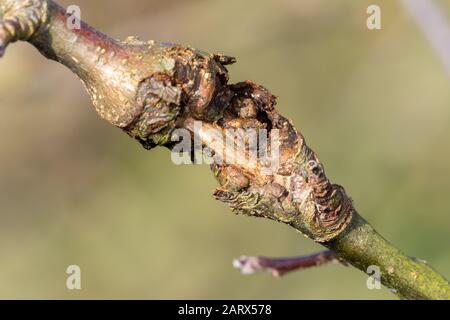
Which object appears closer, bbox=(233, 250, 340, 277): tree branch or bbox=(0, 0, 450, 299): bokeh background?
bbox=(233, 250, 340, 277): tree branch

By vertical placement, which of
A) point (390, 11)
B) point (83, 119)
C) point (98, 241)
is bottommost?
point (98, 241)

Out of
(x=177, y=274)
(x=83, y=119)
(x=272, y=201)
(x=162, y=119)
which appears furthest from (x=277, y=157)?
(x=83, y=119)

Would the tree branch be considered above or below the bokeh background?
below

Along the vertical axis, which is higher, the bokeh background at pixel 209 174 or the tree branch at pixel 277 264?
the bokeh background at pixel 209 174

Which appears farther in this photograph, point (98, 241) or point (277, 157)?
point (98, 241)

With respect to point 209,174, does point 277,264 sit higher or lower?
lower

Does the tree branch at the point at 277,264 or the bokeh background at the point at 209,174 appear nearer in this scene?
the tree branch at the point at 277,264

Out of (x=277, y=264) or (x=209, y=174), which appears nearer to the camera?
(x=277, y=264)
